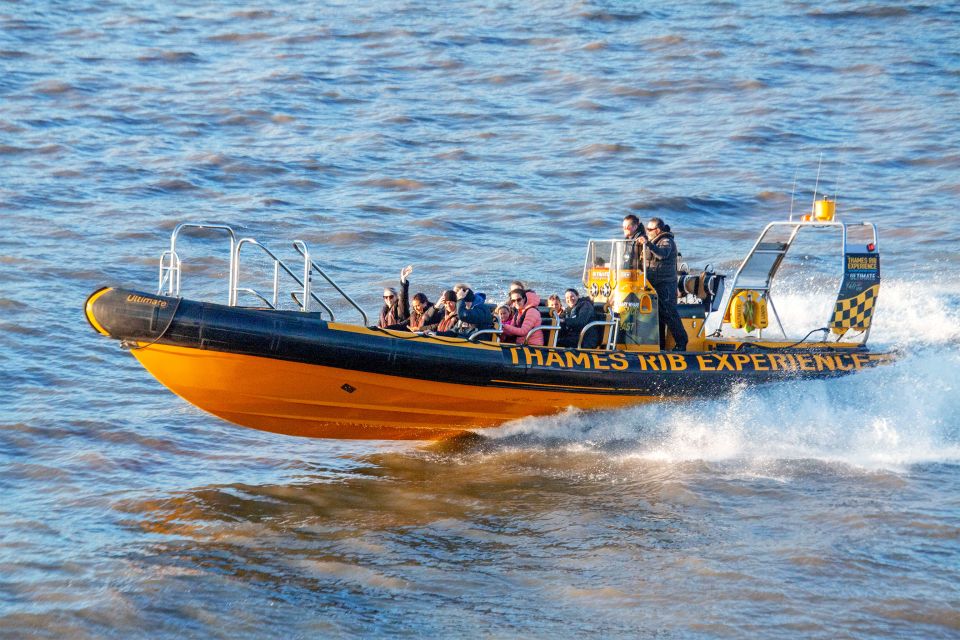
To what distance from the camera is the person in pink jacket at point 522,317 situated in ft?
27.6

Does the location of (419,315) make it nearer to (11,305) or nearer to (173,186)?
(11,305)

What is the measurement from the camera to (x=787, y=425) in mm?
8375

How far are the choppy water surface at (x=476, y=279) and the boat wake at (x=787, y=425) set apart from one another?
3 cm

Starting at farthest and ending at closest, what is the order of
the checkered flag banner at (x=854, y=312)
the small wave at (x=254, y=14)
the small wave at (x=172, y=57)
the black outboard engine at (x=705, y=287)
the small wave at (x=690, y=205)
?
1. the small wave at (x=254, y=14)
2. the small wave at (x=172, y=57)
3. the small wave at (x=690, y=205)
4. the black outboard engine at (x=705, y=287)
5. the checkered flag banner at (x=854, y=312)

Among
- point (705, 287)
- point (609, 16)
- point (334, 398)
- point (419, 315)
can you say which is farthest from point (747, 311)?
point (609, 16)

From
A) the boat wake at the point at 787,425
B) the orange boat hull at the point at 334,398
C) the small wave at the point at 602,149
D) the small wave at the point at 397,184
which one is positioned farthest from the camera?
the small wave at the point at 602,149

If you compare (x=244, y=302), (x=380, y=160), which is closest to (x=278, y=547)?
(x=244, y=302)

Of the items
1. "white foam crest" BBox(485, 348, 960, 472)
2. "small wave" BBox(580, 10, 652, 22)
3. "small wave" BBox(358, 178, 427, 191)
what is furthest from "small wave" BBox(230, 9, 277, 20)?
"white foam crest" BBox(485, 348, 960, 472)

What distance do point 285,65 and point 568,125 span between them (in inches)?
245

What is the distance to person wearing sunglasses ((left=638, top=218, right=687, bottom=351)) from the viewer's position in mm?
8555

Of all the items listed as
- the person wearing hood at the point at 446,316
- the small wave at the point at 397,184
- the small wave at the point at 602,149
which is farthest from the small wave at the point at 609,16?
the person wearing hood at the point at 446,316

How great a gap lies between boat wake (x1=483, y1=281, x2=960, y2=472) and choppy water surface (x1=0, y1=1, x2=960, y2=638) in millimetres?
28

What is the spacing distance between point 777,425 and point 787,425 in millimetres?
78

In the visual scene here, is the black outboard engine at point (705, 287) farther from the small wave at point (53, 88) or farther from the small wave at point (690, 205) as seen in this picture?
the small wave at point (53, 88)
